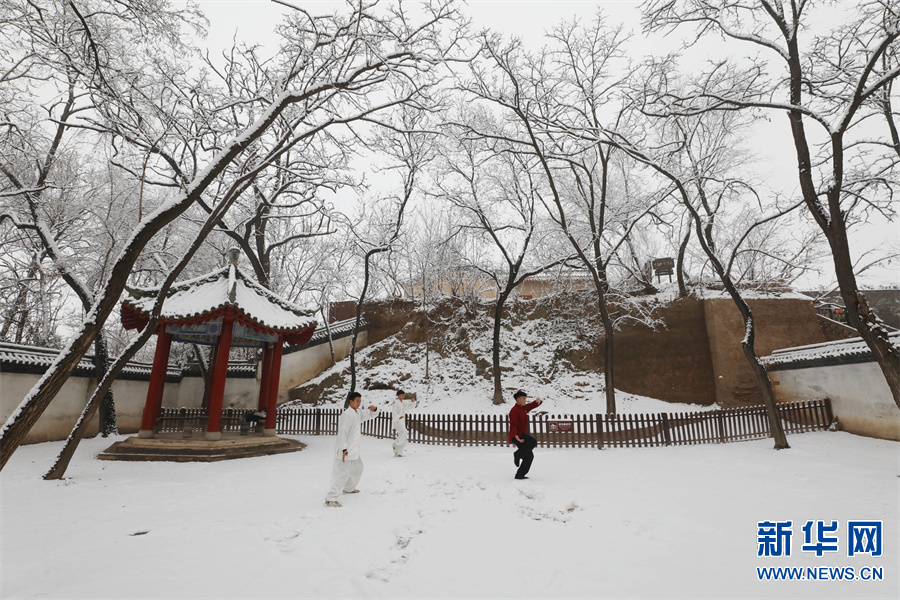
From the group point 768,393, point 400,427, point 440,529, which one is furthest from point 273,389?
point 768,393

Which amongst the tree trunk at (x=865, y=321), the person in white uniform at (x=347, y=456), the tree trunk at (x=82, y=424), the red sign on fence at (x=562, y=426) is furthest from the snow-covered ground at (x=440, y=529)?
the red sign on fence at (x=562, y=426)

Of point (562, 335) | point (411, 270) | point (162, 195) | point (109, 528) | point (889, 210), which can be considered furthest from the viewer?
point (411, 270)

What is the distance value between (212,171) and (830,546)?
8.09 m

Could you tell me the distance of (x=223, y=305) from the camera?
10.3 meters

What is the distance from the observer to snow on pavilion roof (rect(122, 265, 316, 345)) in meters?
10.4

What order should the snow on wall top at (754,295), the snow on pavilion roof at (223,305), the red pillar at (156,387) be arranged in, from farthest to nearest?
the snow on wall top at (754,295) < the red pillar at (156,387) < the snow on pavilion roof at (223,305)

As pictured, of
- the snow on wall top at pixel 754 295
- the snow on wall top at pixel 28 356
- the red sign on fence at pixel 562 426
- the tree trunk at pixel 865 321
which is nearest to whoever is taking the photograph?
the tree trunk at pixel 865 321

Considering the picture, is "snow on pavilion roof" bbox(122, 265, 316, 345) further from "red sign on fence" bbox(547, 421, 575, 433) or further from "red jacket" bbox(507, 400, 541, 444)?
"red sign on fence" bbox(547, 421, 575, 433)

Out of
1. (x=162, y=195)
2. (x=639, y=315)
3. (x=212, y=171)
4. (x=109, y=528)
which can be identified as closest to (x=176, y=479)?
(x=109, y=528)

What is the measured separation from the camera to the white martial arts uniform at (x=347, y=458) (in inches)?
234

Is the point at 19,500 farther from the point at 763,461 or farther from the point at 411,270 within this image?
the point at 411,270

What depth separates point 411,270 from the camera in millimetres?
25562

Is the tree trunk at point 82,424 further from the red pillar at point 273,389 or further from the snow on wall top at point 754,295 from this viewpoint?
the snow on wall top at point 754,295

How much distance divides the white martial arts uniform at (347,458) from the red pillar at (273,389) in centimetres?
653
